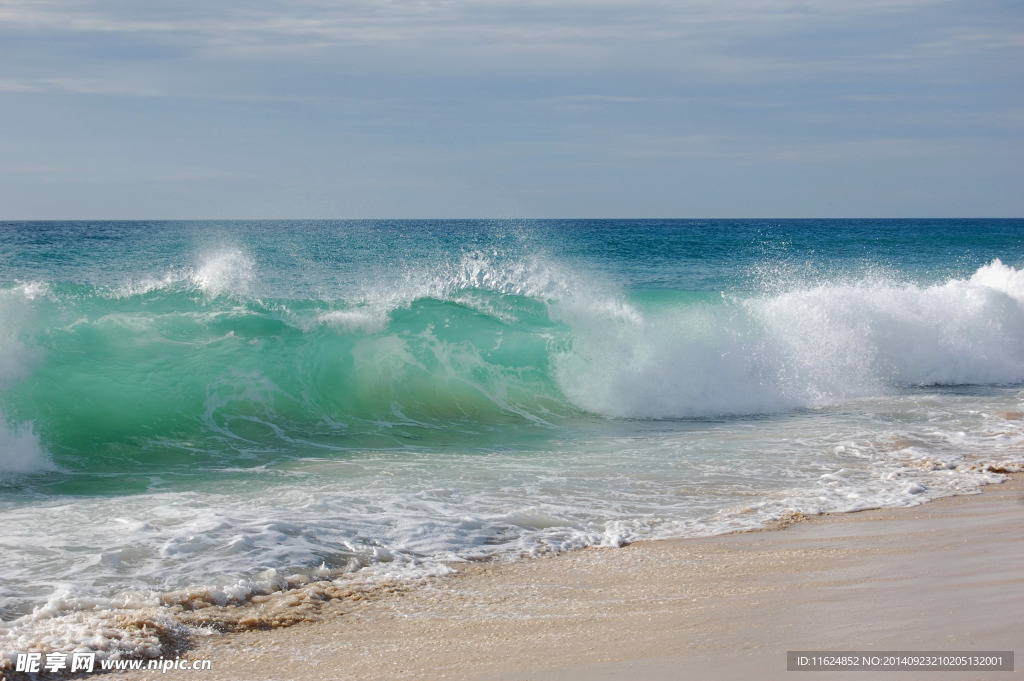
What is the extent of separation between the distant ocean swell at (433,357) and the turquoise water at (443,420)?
0.04 meters

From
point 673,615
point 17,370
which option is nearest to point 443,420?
point 17,370

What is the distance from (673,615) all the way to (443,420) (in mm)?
5523

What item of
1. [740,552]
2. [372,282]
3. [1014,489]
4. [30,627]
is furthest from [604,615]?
[372,282]

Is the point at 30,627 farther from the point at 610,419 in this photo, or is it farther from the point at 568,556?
the point at 610,419

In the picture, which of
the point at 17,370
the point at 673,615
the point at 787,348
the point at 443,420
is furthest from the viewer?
the point at 787,348

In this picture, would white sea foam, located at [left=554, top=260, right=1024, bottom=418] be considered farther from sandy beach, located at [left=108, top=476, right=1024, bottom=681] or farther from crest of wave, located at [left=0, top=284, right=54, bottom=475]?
crest of wave, located at [left=0, top=284, right=54, bottom=475]

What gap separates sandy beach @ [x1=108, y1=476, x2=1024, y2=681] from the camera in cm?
322

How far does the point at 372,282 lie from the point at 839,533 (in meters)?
15.6

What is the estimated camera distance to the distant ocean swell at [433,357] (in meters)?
8.30

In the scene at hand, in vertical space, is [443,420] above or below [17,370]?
below

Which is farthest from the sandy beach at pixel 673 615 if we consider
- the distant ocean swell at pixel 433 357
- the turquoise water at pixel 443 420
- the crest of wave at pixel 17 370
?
the crest of wave at pixel 17 370

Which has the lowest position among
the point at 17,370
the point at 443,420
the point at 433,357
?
the point at 443,420

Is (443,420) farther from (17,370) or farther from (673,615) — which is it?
(673,615)

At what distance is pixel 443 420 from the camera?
9.00m
